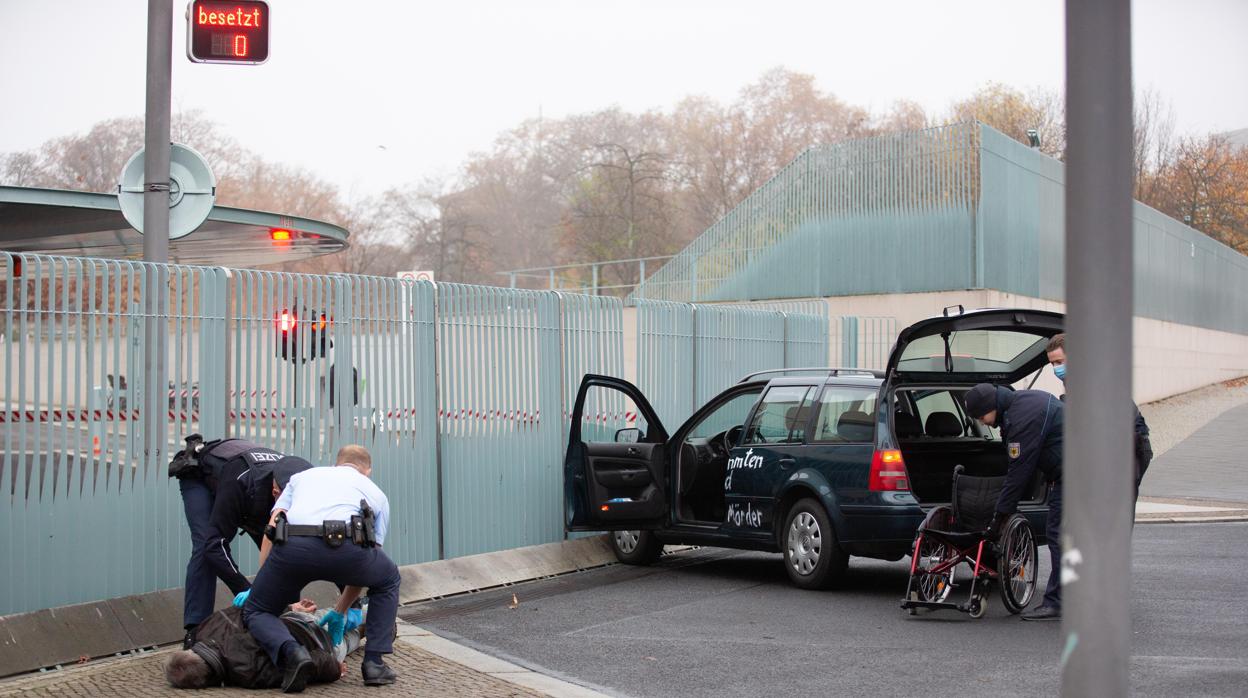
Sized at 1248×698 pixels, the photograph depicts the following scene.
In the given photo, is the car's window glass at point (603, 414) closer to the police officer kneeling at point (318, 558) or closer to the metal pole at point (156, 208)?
the metal pole at point (156, 208)

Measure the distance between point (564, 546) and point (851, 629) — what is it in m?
A: 3.89

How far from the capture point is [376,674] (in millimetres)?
7141

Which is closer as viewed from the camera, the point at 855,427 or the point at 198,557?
the point at 198,557

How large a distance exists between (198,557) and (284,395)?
7.43ft

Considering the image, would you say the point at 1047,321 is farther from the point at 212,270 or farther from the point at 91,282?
the point at 91,282

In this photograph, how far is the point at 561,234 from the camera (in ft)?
201

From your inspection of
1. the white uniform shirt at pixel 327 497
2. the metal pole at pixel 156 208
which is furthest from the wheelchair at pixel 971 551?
the metal pole at pixel 156 208

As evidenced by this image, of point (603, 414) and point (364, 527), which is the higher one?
point (603, 414)

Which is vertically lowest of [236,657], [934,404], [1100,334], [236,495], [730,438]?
[236,657]

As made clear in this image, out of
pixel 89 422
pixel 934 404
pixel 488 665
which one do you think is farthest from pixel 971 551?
pixel 89 422

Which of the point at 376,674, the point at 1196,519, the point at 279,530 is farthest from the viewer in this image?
the point at 1196,519

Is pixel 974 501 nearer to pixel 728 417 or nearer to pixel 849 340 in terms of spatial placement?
pixel 728 417

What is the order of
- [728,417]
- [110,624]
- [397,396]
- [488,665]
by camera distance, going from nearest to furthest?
[488,665] < [110,624] < [397,396] < [728,417]

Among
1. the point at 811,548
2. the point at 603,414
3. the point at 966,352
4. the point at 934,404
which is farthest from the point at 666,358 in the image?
the point at 811,548
